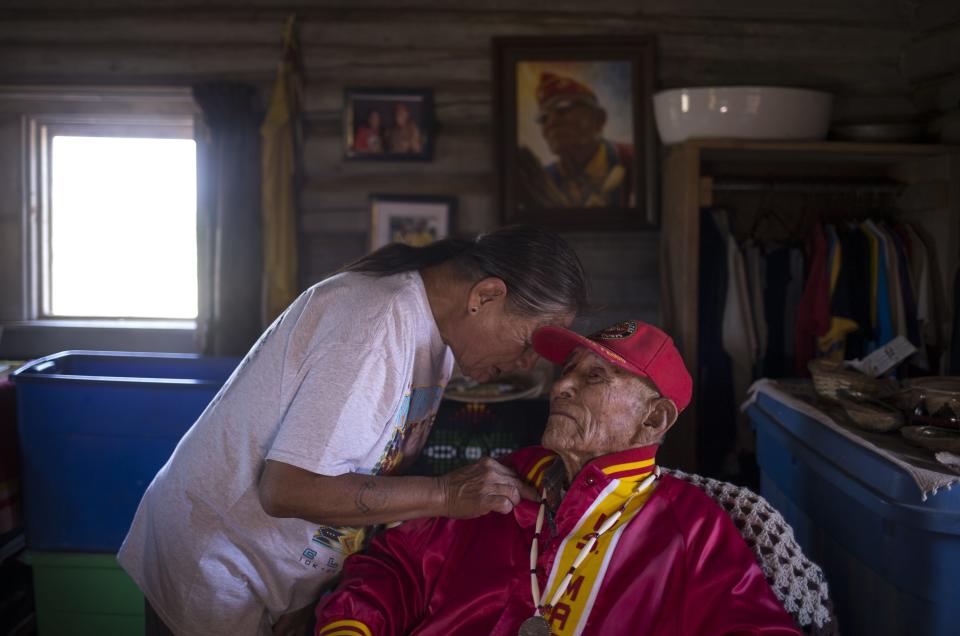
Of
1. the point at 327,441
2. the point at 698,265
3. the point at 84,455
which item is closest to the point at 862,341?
the point at 698,265

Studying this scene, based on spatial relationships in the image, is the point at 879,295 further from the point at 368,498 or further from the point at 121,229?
the point at 121,229

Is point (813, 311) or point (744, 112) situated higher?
point (744, 112)

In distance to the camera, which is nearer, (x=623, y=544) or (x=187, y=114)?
(x=623, y=544)

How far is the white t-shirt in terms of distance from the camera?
132 cm

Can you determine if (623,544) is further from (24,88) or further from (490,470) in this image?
(24,88)

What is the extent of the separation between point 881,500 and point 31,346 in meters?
3.34

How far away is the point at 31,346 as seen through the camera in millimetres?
3510

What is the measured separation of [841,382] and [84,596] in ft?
7.14

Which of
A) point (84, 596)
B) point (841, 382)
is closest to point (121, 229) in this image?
point (84, 596)

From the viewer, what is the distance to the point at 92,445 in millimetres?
2367

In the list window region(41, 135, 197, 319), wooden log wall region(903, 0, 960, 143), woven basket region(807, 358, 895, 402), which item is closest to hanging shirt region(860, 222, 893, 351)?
wooden log wall region(903, 0, 960, 143)

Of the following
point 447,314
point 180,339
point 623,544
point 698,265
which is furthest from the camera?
point 180,339

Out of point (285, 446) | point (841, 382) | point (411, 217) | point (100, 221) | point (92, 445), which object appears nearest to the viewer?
point (285, 446)

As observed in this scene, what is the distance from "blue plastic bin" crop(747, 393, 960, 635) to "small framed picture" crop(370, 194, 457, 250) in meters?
1.70
